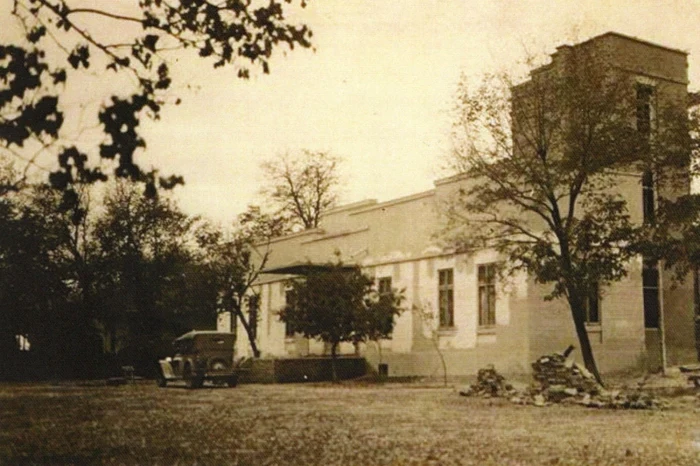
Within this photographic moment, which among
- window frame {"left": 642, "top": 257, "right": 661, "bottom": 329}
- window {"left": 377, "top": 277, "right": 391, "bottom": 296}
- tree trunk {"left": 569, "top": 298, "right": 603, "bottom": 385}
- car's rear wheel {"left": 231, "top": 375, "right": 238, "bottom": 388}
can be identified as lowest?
car's rear wheel {"left": 231, "top": 375, "right": 238, "bottom": 388}

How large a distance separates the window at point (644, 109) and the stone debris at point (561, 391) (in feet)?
18.8

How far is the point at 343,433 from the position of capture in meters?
11.0

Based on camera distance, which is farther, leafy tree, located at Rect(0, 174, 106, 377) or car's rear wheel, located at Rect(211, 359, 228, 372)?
car's rear wheel, located at Rect(211, 359, 228, 372)

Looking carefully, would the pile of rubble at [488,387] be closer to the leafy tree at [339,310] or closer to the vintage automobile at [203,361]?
the leafy tree at [339,310]

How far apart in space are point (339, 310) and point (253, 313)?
13.9 m

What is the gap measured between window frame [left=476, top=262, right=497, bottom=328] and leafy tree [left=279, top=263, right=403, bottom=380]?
2537 mm

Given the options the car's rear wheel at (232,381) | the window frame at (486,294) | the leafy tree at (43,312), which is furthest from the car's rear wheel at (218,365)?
the window frame at (486,294)

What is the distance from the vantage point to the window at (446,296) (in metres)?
27.5

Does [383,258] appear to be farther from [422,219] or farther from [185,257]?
[185,257]

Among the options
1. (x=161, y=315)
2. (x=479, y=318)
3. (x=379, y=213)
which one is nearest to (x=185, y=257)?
(x=161, y=315)

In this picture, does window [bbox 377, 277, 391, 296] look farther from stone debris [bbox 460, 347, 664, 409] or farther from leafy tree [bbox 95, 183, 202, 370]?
stone debris [bbox 460, 347, 664, 409]

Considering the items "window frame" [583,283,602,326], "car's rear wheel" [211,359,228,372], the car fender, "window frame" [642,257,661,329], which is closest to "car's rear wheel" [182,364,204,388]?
"car's rear wheel" [211,359,228,372]

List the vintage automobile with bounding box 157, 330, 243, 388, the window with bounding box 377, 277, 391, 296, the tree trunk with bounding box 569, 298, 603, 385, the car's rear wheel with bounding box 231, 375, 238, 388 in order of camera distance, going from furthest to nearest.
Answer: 1. the window with bounding box 377, 277, 391, 296
2. the car's rear wheel with bounding box 231, 375, 238, 388
3. the vintage automobile with bounding box 157, 330, 243, 388
4. the tree trunk with bounding box 569, 298, 603, 385

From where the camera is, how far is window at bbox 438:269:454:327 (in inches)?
1083
